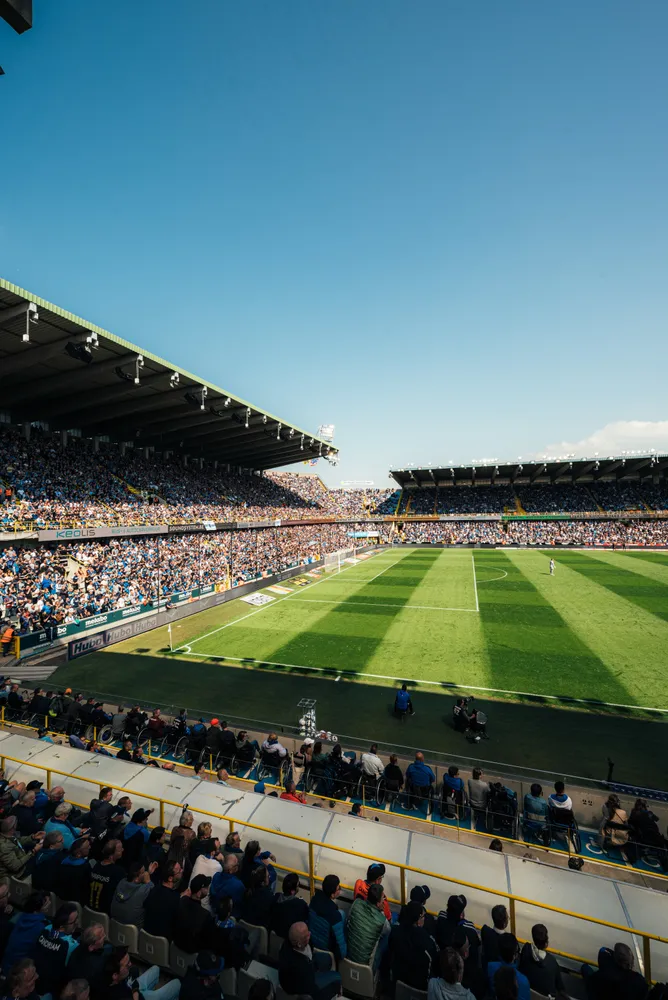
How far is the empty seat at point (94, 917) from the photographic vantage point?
209 inches

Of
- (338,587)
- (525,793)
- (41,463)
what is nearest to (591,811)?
(525,793)

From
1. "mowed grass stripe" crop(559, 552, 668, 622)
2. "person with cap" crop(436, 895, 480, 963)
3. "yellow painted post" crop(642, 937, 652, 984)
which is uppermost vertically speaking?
"person with cap" crop(436, 895, 480, 963)

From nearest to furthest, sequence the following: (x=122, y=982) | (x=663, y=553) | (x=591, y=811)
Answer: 1. (x=122, y=982)
2. (x=591, y=811)
3. (x=663, y=553)

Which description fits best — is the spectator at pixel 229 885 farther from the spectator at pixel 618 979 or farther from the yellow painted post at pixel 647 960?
the yellow painted post at pixel 647 960

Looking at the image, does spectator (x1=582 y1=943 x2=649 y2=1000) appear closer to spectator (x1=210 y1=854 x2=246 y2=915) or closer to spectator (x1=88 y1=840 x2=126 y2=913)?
spectator (x1=210 y1=854 x2=246 y2=915)

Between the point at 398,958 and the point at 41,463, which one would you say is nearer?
the point at 398,958

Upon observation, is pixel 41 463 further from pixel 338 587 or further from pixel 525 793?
pixel 525 793

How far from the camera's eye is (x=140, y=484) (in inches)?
1527

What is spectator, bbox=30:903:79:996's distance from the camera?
430cm

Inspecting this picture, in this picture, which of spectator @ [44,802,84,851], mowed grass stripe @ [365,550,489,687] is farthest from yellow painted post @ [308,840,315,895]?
mowed grass stripe @ [365,550,489,687]

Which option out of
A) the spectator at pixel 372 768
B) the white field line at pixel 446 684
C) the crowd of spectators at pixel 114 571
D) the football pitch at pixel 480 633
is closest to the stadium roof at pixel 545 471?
the football pitch at pixel 480 633

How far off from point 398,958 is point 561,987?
1.59 metres

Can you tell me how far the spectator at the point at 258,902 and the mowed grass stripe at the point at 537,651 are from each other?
13982 mm

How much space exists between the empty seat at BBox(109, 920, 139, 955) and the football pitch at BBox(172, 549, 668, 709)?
539 inches
